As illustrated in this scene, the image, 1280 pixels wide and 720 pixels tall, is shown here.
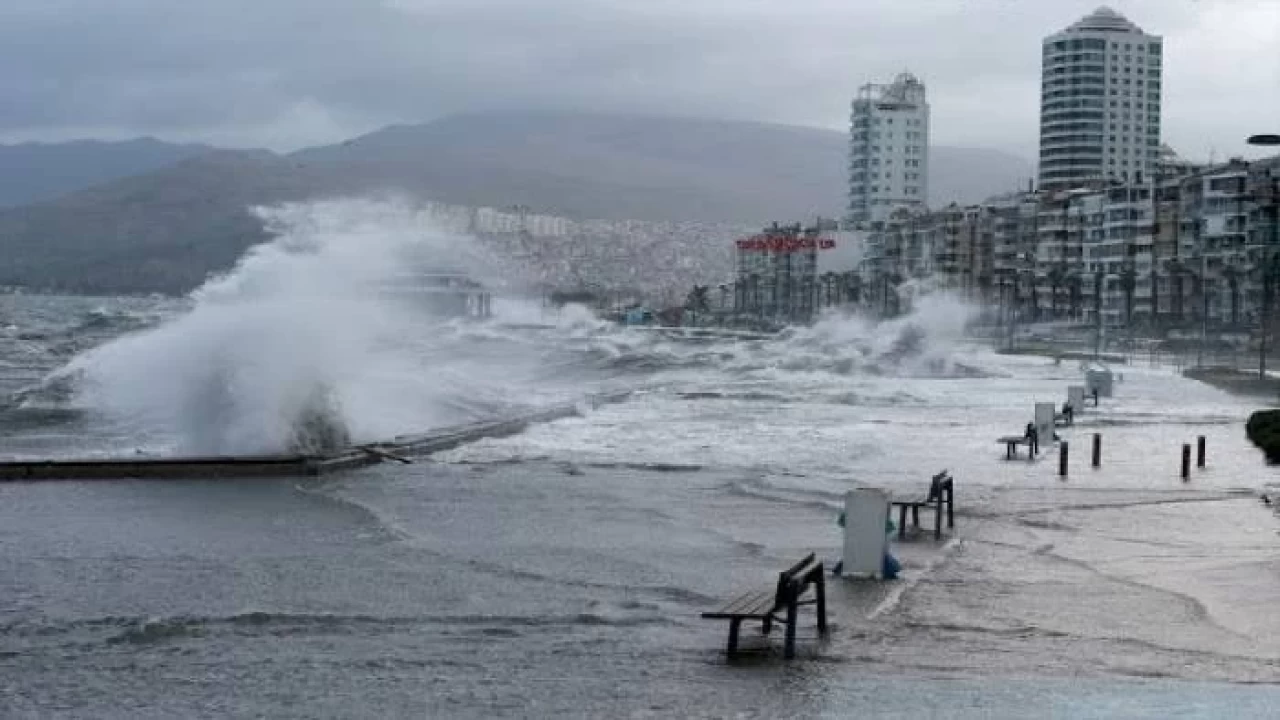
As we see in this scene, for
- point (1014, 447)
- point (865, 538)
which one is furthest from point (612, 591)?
point (1014, 447)

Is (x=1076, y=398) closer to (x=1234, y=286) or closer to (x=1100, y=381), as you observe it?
(x=1100, y=381)

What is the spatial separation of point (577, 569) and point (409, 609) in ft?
9.82

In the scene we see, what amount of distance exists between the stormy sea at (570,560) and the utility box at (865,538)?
1.94ft

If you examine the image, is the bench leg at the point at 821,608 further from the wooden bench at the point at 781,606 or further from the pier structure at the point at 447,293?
the pier structure at the point at 447,293

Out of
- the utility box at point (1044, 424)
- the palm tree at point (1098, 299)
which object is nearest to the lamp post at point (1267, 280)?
the palm tree at point (1098, 299)

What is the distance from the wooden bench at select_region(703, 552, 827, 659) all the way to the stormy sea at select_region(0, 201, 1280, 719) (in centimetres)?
16

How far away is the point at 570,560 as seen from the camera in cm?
1781

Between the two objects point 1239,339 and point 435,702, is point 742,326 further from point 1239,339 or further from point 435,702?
point 435,702

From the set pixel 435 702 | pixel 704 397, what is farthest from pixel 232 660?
pixel 704 397

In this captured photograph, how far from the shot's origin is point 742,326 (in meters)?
190

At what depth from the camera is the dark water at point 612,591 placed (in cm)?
1137

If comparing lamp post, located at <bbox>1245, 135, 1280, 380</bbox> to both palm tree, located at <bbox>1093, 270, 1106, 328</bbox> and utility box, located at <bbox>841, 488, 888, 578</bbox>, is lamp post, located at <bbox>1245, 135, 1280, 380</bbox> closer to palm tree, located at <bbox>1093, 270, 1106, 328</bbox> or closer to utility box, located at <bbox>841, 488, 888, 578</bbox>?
palm tree, located at <bbox>1093, 270, 1106, 328</bbox>

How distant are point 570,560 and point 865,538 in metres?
3.11

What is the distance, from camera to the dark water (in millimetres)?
11367
